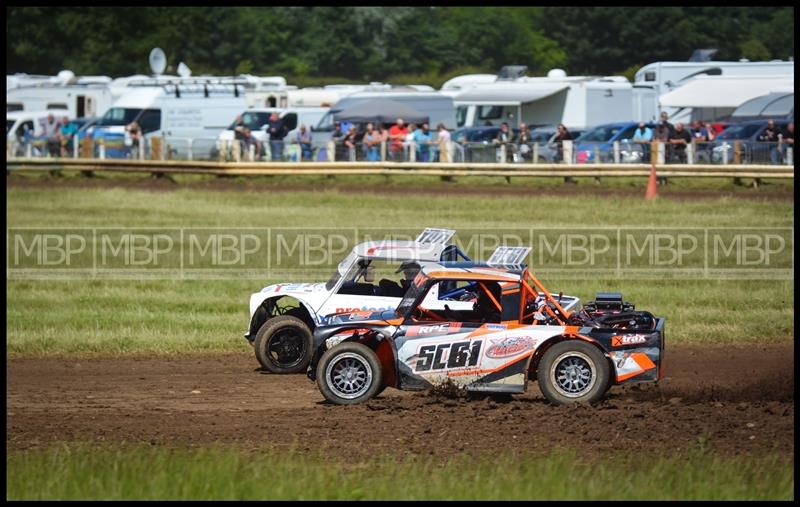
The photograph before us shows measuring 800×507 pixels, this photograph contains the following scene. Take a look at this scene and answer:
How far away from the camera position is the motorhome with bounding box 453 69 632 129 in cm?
4188

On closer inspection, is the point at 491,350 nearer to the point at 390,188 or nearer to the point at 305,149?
the point at 390,188

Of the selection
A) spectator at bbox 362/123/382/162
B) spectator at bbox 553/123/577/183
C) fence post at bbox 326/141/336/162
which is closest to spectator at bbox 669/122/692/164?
spectator at bbox 553/123/577/183

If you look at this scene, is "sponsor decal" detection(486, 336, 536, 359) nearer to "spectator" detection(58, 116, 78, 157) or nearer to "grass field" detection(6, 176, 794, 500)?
"grass field" detection(6, 176, 794, 500)

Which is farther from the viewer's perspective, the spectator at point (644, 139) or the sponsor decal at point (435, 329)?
the spectator at point (644, 139)

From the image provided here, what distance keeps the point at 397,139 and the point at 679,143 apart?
8295mm

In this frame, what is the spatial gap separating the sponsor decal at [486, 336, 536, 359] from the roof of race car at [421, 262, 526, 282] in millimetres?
558

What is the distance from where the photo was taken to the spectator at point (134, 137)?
3762cm

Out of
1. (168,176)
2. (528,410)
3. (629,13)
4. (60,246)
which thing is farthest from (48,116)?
(629,13)

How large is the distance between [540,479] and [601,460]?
1099 millimetres

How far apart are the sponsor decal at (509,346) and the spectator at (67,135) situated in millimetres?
30480

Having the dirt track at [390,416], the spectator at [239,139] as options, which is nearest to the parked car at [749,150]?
the spectator at [239,139]

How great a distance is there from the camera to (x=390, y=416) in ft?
32.4

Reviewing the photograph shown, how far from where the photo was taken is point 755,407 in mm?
9992

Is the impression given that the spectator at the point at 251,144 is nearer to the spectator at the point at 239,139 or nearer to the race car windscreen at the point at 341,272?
the spectator at the point at 239,139
